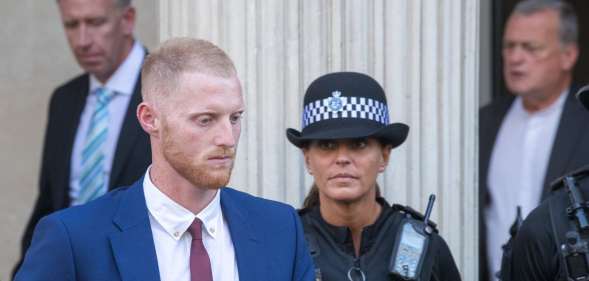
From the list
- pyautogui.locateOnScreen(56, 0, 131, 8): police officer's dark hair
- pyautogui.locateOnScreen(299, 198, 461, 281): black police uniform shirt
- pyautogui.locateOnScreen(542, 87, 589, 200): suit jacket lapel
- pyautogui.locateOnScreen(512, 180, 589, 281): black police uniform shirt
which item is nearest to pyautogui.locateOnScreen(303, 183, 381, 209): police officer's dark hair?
pyautogui.locateOnScreen(299, 198, 461, 281): black police uniform shirt

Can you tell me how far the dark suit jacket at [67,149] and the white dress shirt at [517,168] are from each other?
172 centimetres

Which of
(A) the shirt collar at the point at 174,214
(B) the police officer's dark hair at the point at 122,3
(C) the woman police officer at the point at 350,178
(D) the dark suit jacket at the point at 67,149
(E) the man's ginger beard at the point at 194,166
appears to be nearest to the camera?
(E) the man's ginger beard at the point at 194,166

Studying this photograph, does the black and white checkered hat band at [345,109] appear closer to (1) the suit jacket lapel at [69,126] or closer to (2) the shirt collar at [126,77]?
(2) the shirt collar at [126,77]

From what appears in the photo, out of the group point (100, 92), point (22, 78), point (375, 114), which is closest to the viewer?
point (375, 114)

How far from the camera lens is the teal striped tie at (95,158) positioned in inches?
219

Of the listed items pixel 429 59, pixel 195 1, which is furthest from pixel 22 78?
pixel 429 59

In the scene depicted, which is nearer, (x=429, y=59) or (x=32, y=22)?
(x=429, y=59)

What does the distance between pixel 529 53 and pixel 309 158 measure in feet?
6.84

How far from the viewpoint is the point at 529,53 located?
6.59 m

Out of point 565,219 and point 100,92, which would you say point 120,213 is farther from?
point 100,92

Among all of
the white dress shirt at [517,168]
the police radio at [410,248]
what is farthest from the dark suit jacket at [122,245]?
the white dress shirt at [517,168]

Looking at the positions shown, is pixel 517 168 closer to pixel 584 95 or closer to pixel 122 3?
pixel 584 95

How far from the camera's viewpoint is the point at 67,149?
5.77 meters

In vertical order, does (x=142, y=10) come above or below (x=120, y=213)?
above
